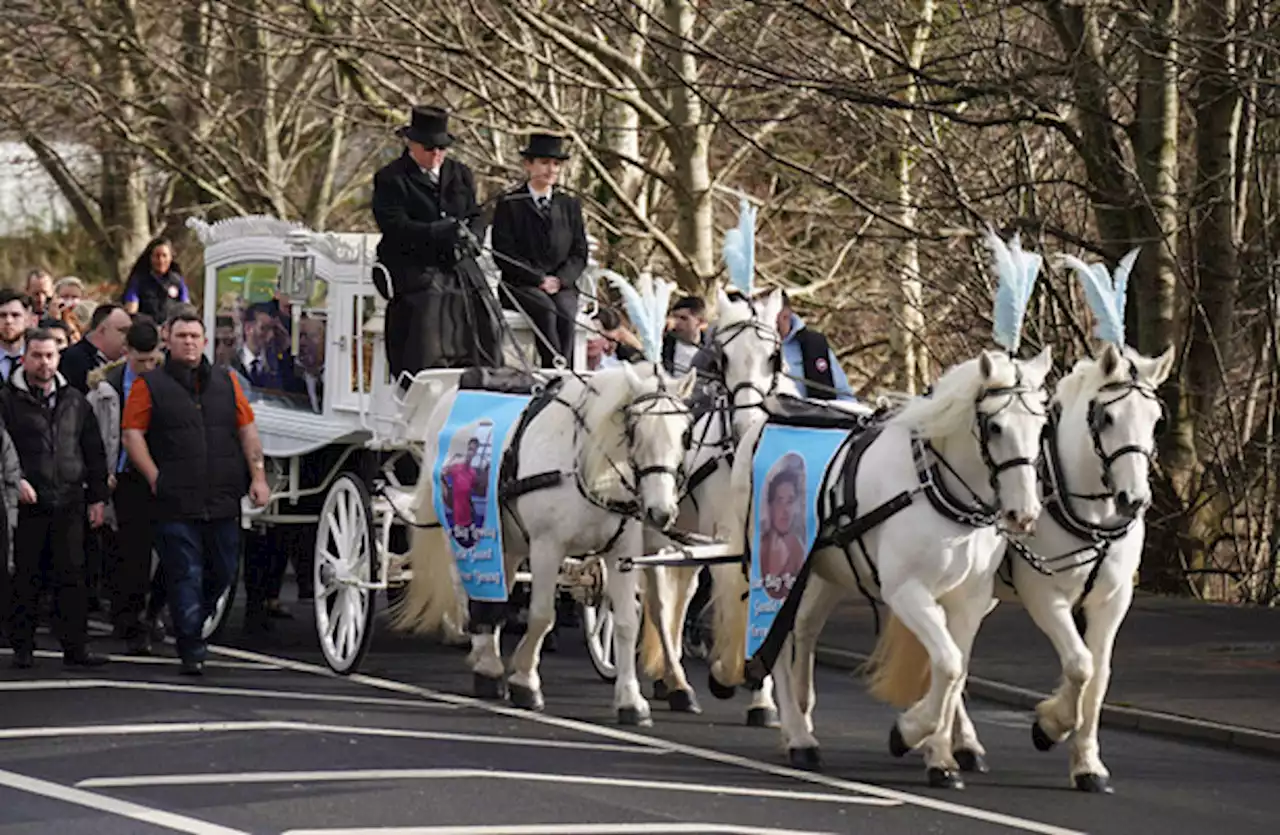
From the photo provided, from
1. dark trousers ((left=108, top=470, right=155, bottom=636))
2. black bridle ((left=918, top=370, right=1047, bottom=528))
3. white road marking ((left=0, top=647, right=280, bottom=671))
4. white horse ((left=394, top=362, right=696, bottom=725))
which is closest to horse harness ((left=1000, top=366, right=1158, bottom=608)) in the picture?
black bridle ((left=918, top=370, right=1047, bottom=528))

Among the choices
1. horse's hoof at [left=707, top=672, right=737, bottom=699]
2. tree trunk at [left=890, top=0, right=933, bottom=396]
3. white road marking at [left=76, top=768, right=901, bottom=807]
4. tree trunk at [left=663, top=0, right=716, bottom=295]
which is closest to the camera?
white road marking at [left=76, top=768, right=901, bottom=807]

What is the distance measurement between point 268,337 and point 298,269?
2.77 ft

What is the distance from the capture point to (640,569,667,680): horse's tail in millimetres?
13430

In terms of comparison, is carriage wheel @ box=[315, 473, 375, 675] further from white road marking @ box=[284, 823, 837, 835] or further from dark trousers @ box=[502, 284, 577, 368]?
white road marking @ box=[284, 823, 837, 835]

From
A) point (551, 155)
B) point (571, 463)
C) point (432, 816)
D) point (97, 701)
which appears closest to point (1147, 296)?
point (551, 155)

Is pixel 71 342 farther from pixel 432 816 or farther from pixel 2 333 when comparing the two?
pixel 432 816

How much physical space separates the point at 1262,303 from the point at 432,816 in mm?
11240

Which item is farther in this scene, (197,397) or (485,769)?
(197,397)

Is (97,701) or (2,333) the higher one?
(2,333)

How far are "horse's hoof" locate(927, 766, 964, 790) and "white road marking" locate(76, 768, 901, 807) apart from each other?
393 millimetres

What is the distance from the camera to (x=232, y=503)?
14.2 meters

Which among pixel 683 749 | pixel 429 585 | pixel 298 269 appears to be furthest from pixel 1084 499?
pixel 298 269

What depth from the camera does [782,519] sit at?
11.6m

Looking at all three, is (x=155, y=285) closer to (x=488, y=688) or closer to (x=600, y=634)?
(x=600, y=634)
